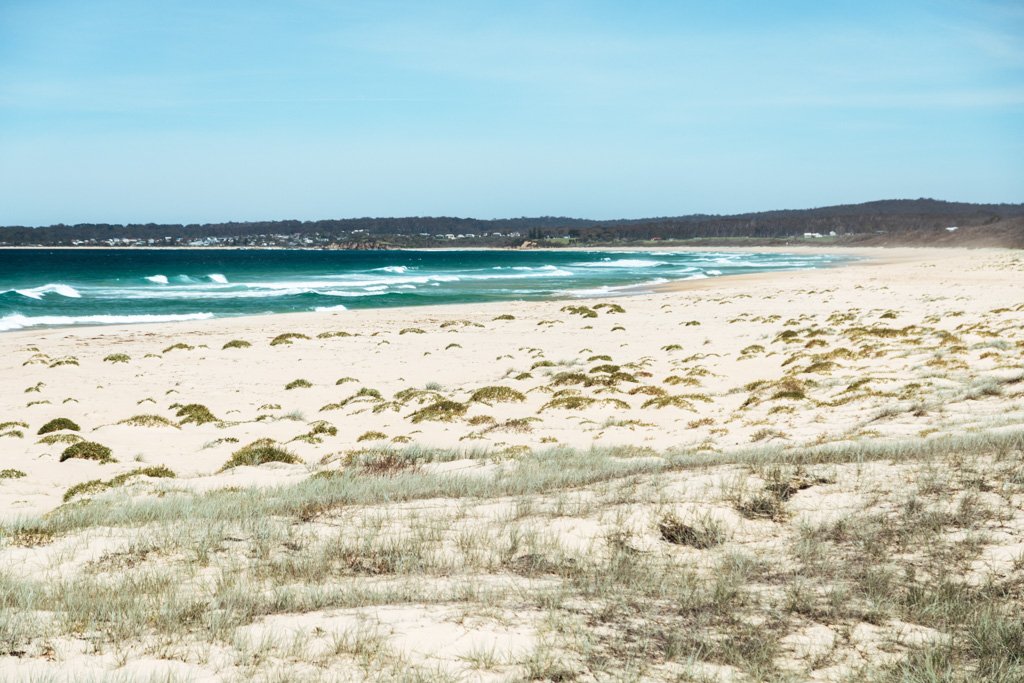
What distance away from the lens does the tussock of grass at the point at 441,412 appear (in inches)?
512

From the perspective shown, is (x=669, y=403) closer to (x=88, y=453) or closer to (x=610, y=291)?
(x=88, y=453)

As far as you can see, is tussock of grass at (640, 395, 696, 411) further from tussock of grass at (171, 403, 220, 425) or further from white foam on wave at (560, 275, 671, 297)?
white foam on wave at (560, 275, 671, 297)

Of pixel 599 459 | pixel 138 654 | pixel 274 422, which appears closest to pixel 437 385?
pixel 274 422

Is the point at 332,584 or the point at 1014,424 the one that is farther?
the point at 1014,424

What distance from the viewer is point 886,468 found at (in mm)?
7117

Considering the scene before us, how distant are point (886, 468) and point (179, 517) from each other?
6.10m

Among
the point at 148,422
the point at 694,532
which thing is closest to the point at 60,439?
the point at 148,422

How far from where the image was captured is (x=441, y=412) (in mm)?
13367

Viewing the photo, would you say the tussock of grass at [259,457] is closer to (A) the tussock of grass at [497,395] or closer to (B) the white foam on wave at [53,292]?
(A) the tussock of grass at [497,395]

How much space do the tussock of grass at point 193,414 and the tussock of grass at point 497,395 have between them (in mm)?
4557

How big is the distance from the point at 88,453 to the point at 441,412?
5160 millimetres

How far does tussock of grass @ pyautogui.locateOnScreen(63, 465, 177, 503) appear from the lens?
28.3 feet

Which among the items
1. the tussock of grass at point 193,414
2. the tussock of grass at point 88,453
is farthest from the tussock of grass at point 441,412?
the tussock of grass at point 88,453

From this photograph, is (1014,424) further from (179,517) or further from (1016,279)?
(1016,279)
